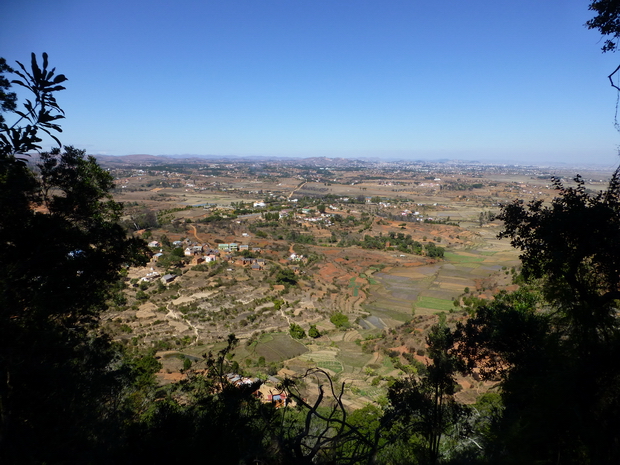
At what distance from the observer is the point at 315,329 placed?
21.0 meters

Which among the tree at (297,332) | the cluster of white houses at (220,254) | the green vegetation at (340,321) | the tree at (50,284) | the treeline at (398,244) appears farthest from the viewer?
the treeline at (398,244)

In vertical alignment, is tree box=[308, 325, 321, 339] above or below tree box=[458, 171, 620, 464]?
below

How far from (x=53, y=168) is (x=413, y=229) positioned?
5320 cm

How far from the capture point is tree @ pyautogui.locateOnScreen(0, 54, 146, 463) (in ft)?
13.1

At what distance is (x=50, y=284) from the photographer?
4.58 metres

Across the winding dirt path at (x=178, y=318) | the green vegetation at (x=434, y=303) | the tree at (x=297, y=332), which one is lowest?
the green vegetation at (x=434, y=303)

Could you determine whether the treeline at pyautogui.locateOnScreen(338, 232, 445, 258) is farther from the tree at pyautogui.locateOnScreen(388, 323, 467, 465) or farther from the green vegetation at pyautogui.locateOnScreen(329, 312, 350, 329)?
the tree at pyautogui.locateOnScreen(388, 323, 467, 465)

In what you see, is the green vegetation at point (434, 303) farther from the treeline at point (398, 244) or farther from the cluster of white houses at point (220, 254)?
the cluster of white houses at point (220, 254)

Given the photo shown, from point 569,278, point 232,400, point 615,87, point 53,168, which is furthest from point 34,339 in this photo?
point 615,87

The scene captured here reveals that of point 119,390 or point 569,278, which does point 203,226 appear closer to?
point 119,390

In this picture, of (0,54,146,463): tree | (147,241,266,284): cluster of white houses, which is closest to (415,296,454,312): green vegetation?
(147,241,266,284): cluster of white houses

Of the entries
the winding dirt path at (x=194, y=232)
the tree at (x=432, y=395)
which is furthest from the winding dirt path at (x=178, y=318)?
the winding dirt path at (x=194, y=232)

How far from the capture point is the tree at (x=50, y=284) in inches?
157

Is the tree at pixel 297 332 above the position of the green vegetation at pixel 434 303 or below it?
above
